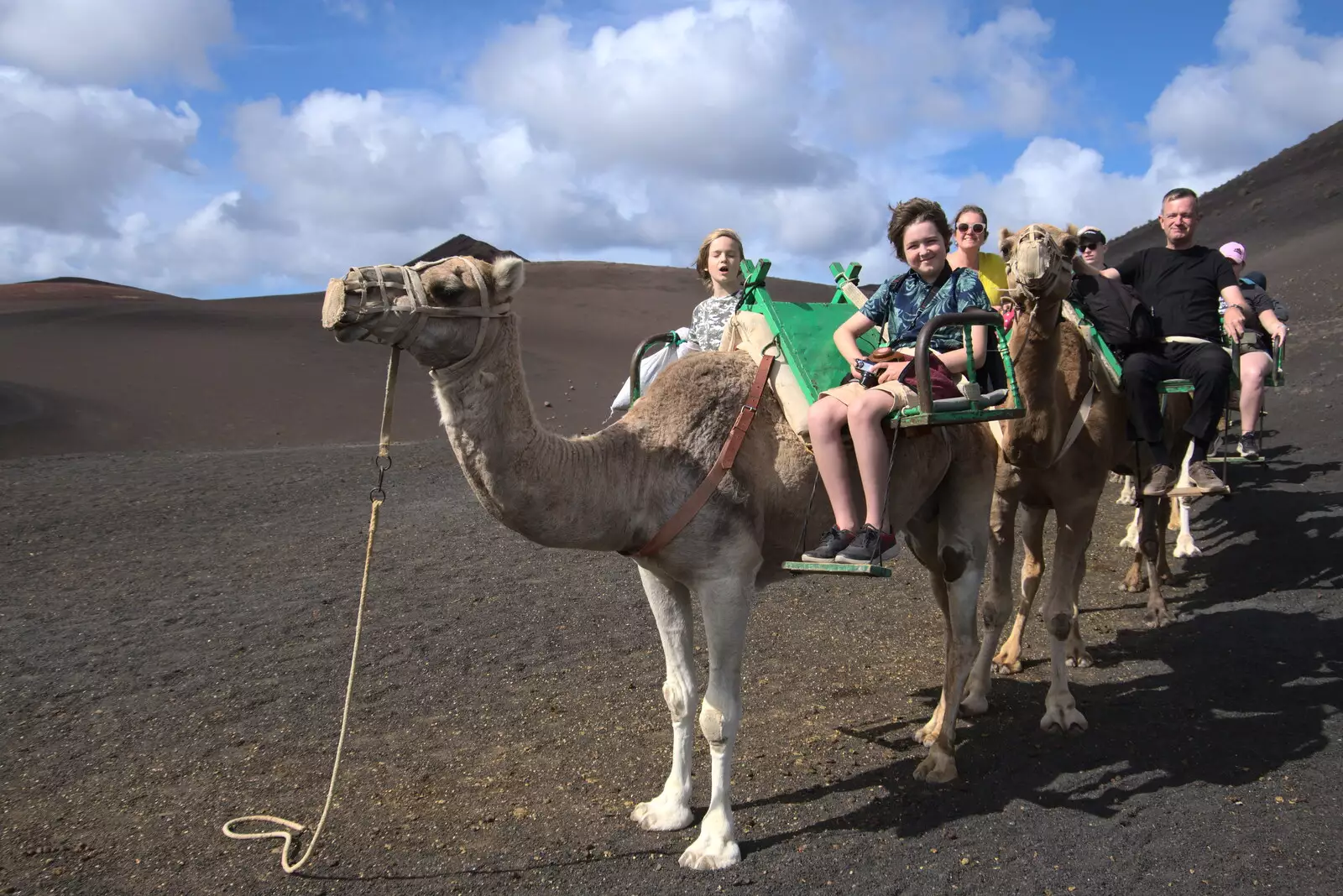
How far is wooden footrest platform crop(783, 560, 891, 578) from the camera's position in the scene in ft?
12.4

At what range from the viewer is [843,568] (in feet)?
12.4

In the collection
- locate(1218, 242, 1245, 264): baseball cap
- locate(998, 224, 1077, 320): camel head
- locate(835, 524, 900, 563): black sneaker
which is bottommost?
locate(835, 524, 900, 563): black sneaker

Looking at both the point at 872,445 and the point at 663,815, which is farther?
the point at 663,815

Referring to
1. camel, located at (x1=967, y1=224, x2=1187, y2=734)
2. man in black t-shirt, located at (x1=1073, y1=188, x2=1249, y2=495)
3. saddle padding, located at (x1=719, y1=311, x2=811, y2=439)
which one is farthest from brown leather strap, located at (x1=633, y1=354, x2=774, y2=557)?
man in black t-shirt, located at (x1=1073, y1=188, x2=1249, y2=495)

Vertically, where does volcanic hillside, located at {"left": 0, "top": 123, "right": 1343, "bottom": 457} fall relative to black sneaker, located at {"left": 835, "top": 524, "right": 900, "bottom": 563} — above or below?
above

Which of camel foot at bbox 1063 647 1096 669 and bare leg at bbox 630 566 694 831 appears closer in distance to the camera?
bare leg at bbox 630 566 694 831

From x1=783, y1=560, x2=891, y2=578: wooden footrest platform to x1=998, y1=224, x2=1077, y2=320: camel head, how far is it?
161 centimetres

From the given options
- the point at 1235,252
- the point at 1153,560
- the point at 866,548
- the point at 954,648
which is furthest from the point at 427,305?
the point at 1235,252

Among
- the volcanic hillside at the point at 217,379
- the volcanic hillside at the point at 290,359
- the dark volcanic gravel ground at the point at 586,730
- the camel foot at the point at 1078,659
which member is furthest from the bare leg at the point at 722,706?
the volcanic hillside at the point at 217,379

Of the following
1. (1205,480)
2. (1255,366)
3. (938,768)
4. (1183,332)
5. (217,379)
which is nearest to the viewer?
(938,768)

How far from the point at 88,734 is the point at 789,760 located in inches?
148

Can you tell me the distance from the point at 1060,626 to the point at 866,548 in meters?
2.24

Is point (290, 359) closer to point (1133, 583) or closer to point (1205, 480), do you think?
point (1133, 583)

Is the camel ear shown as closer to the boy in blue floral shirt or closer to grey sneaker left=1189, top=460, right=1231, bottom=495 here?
the boy in blue floral shirt
